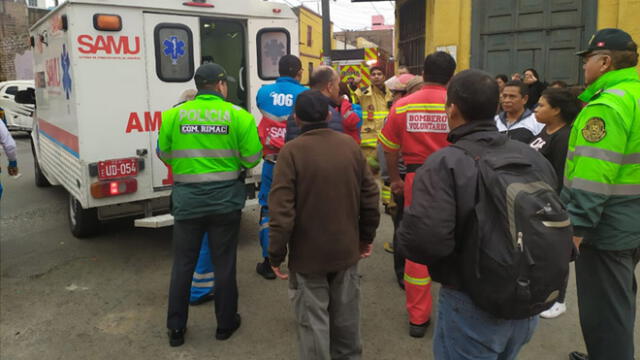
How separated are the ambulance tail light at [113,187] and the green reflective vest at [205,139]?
1.53 metres

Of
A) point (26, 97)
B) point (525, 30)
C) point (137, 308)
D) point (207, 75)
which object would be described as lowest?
point (137, 308)

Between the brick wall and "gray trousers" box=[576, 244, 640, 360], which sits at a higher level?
the brick wall

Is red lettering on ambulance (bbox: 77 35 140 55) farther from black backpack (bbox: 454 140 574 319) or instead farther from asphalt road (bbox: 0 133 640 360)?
black backpack (bbox: 454 140 574 319)

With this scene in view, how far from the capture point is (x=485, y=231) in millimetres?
1826

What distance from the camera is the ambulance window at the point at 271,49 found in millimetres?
5930

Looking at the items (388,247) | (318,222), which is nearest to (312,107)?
(318,222)

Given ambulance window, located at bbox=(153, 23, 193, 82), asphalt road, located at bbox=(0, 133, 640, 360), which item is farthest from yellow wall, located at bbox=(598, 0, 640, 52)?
ambulance window, located at bbox=(153, 23, 193, 82)

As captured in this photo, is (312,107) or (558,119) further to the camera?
(558,119)

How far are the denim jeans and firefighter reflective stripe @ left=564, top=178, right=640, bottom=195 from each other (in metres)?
0.93

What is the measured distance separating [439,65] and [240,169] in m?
1.72

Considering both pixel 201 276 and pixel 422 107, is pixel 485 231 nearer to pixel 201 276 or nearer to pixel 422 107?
pixel 422 107

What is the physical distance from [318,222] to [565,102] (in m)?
2.30

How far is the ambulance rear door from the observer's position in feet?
16.7

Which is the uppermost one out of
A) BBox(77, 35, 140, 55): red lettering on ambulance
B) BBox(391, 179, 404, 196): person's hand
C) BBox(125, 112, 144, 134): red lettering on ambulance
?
BBox(77, 35, 140, 55): red lettering on ambulance
